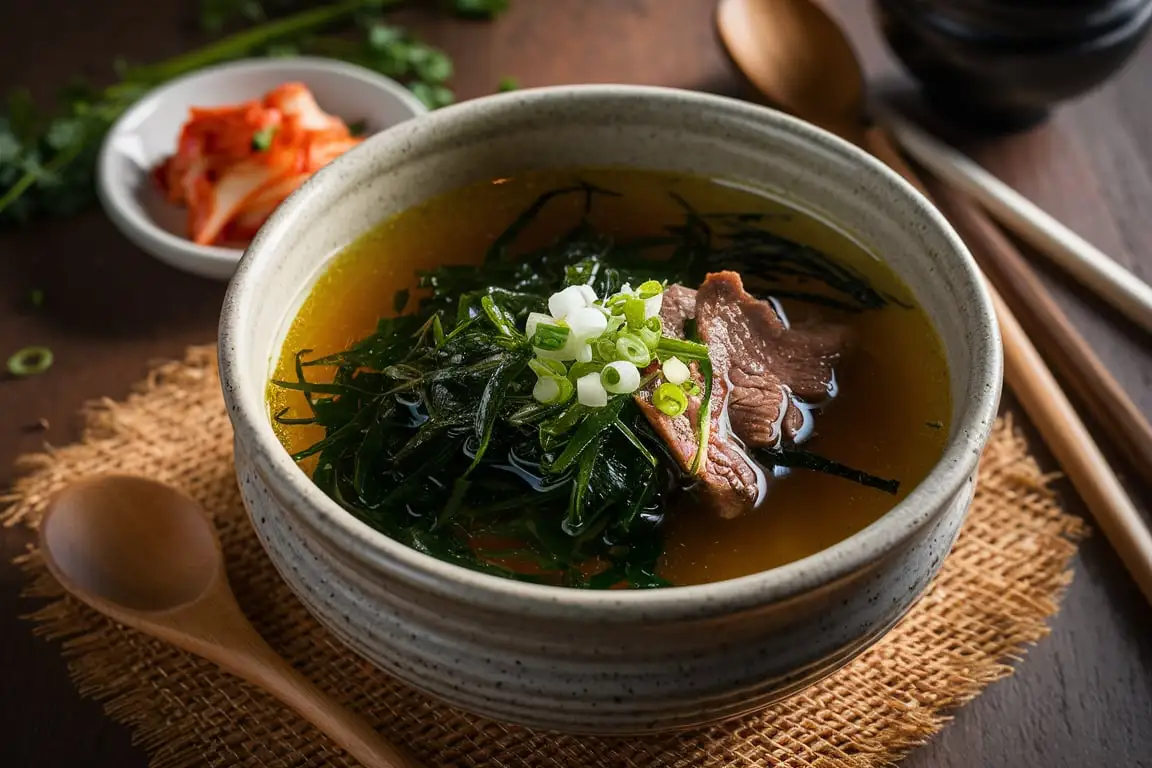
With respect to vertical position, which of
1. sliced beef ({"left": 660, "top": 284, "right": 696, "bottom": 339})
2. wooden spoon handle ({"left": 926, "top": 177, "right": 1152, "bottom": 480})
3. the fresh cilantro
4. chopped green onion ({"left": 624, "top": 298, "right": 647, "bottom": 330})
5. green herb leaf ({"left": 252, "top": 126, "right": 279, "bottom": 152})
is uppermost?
chopped green onion ({"left": 624, "top": 298, "right": 647, "bottom": 330})

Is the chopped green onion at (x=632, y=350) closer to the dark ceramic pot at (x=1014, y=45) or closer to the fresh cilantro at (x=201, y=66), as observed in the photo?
the fresh cilantro at (x=201, y=66)

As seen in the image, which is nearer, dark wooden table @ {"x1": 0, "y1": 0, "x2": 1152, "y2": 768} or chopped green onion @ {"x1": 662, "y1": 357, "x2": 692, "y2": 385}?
chopped green onion @ {"x1": 662, "y1": 357, "x2": 692, "y2": 385}

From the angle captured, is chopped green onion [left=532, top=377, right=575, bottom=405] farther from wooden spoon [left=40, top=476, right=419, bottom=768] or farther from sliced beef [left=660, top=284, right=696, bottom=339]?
wooden spoon [left=40, top=476, right=419, bottom=768]

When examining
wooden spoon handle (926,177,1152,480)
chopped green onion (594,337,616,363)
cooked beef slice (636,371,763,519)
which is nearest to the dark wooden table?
wooden spoon handle (926,177,1152,480)

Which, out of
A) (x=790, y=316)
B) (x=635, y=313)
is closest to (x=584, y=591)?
(x=635, y=313)

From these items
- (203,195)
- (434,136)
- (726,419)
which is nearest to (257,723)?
(726,419)

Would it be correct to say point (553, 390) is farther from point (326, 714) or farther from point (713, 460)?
point (326, 714)

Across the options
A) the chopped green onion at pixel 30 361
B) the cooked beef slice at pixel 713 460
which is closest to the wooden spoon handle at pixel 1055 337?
the cooked beef slice at pixel 713 460
